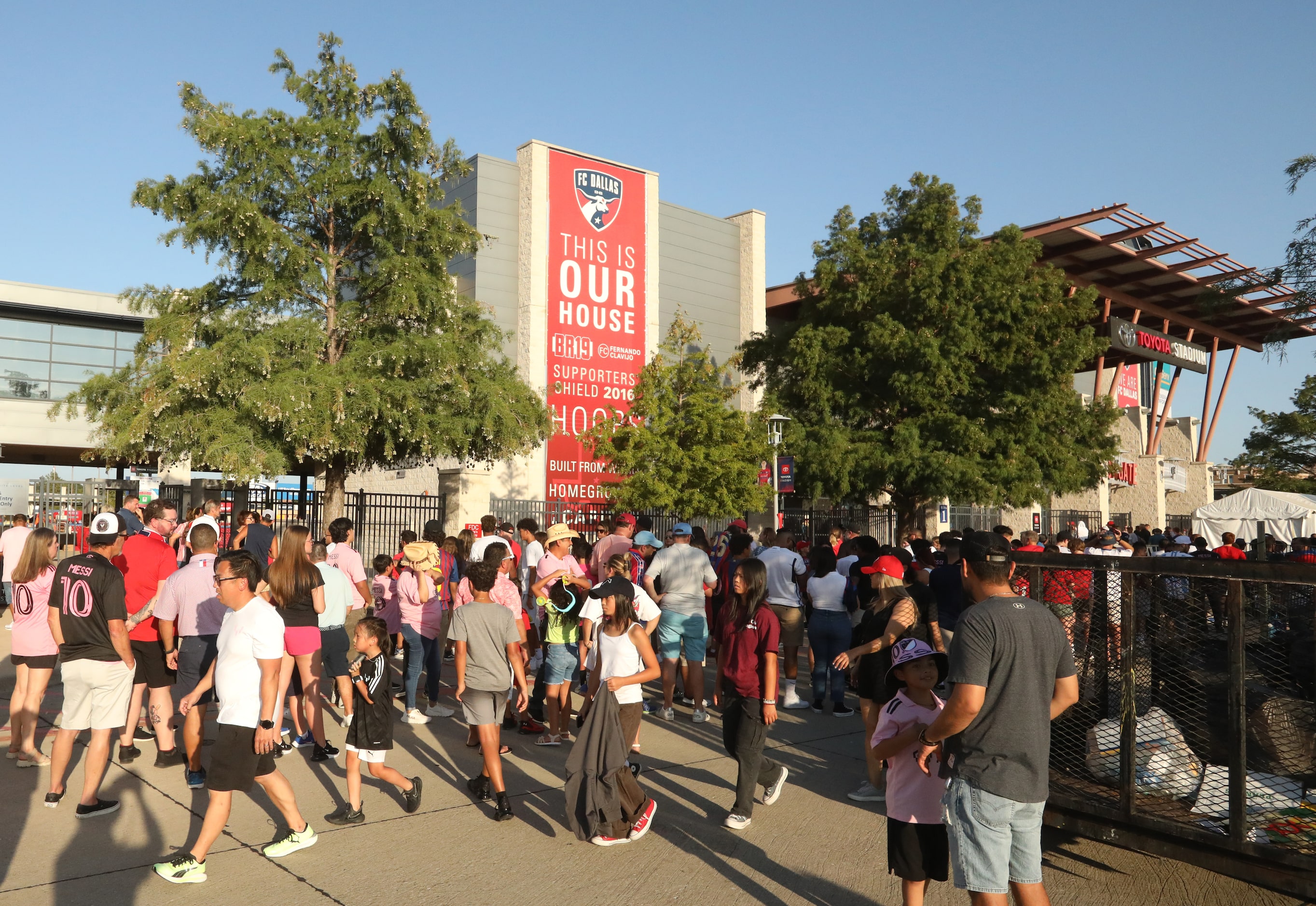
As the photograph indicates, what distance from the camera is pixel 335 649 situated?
809 cm

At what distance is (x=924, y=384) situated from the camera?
24234mm

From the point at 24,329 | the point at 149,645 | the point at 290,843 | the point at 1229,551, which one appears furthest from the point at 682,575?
the point at 24,329

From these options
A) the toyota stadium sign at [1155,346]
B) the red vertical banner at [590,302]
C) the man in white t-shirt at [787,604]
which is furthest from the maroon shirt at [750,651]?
the toyota stadium sign at [1155,346]

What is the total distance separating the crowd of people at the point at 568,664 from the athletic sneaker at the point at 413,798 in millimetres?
58

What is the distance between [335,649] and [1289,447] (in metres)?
49.9

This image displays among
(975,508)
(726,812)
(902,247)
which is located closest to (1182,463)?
(975,508)

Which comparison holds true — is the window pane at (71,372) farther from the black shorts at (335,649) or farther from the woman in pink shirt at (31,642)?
the black shorts at (335,649)

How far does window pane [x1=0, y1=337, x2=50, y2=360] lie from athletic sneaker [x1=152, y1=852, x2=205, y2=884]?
35.3 meters

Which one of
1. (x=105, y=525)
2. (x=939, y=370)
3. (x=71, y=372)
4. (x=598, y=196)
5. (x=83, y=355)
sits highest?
(x=598, y=196)

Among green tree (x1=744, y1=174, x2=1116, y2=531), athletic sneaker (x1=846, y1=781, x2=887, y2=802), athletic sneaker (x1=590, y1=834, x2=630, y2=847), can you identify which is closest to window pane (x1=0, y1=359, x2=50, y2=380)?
green tree (x1=744, y1=174, x2=1116, y2=531)

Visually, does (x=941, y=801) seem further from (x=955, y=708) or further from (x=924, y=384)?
A: (x=924, y=384)

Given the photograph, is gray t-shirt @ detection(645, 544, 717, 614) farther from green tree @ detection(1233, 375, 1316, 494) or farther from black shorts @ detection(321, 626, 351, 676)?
green tree @ detection(1233, 375, 1316, 494)

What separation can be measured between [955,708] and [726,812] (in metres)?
3.18

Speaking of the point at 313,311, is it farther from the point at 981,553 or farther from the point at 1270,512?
the point at 1270,512
